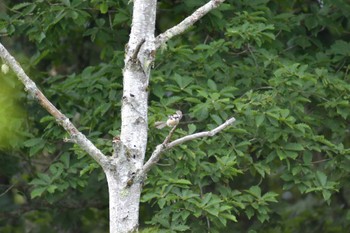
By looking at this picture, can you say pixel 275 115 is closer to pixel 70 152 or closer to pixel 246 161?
pixel 246 161

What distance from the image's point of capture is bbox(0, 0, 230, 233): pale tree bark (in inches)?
194

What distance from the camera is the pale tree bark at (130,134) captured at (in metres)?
4.94

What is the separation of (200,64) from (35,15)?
1391mm

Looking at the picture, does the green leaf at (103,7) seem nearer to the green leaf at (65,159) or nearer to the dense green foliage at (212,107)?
the dense green foliage at (212,107)

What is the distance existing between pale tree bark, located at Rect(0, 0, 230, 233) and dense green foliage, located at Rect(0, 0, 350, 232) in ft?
4.42

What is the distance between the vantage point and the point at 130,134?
5.06 metres

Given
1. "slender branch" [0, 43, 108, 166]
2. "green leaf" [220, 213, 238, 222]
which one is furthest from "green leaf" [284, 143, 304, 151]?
"slender branch" [0, 43, 108, 166]

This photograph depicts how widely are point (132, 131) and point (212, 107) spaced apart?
186 cm

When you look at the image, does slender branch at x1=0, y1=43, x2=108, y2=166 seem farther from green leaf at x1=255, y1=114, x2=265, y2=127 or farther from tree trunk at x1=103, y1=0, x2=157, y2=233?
green leaf at x1=255, y1=114, x2=265, y2=127

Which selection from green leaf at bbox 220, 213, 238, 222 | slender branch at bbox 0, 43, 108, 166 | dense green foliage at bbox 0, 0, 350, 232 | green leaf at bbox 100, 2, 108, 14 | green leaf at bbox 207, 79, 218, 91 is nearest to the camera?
slender branch at bbox 0, 43, 108, 166

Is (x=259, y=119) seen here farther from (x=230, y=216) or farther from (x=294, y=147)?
(x=230, y=216)

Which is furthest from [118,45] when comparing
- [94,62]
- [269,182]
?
[269,182]

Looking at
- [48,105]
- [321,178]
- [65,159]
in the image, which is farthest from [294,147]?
[48,105]

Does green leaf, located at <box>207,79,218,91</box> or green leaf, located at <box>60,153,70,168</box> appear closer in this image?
green leaf, located at <box>207,79,218,91</box>
